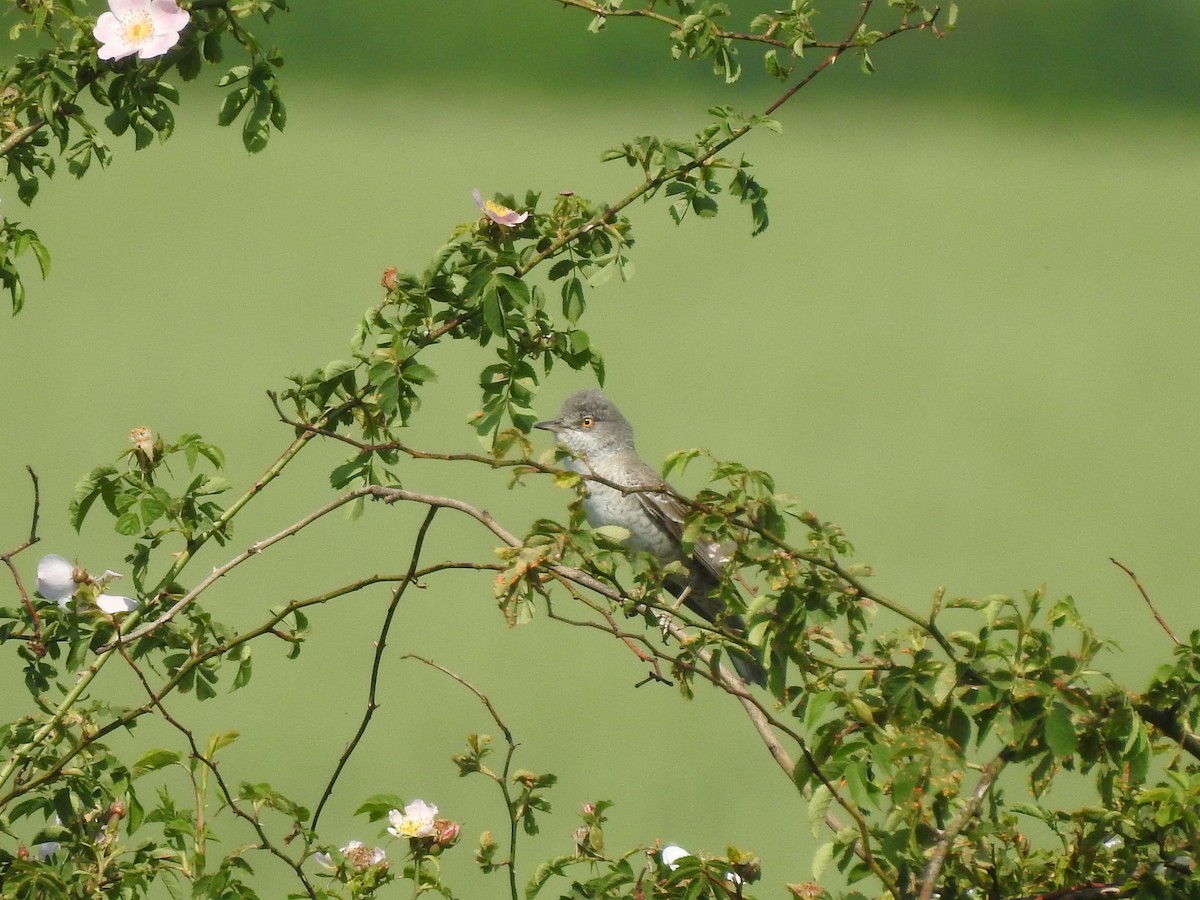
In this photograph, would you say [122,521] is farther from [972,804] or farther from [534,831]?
[972,804]

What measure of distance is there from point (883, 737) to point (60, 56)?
35.9 inches

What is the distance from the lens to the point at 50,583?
1291 mm

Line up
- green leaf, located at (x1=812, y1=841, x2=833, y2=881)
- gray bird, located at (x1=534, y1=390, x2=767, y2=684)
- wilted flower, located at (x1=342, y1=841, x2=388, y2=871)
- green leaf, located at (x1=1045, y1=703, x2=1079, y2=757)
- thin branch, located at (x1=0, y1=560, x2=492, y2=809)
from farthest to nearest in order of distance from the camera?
1. gray bird, located at (x1=534, y1=390, x2=767, y2=684)
2. wilted flower, located at (x1=342, y1=841, x2=388, y2=871)
3. thin branch, located at (x1=0, y1=560, x2=492, y2=809)
4. green leaf, located at (x1=812, y1=841, x2=833, y2=881)
5. green leaf, located at (x1=1045, y1=703, x2=1079, y2=757)

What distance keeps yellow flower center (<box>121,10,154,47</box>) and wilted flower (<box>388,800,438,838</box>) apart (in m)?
0.74

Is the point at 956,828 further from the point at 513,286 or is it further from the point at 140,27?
the point at 140,27

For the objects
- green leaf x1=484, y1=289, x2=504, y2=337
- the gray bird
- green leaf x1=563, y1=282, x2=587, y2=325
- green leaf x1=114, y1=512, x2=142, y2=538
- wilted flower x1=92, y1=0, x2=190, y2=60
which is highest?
the gray bird

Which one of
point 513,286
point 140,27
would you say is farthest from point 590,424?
point 140,27

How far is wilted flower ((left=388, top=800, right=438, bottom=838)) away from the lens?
139 centimetres

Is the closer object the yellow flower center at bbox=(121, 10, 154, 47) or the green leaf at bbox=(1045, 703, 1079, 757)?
the green leaf at bbox=(1045, 703, 1079, 757)

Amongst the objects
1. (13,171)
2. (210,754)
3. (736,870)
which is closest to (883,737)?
(736,870)

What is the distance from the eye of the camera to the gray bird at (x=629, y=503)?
2248 millimetres

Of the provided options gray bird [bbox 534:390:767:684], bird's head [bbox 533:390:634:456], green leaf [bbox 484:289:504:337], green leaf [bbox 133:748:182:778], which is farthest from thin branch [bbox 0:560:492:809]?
bird's head [bbox 533:390:634:456]

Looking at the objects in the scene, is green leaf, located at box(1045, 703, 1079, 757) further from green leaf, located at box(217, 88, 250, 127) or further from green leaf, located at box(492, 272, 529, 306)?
green leaf, located at box(217, 88, 250, 127)

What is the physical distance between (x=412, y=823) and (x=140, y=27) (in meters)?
0.77
